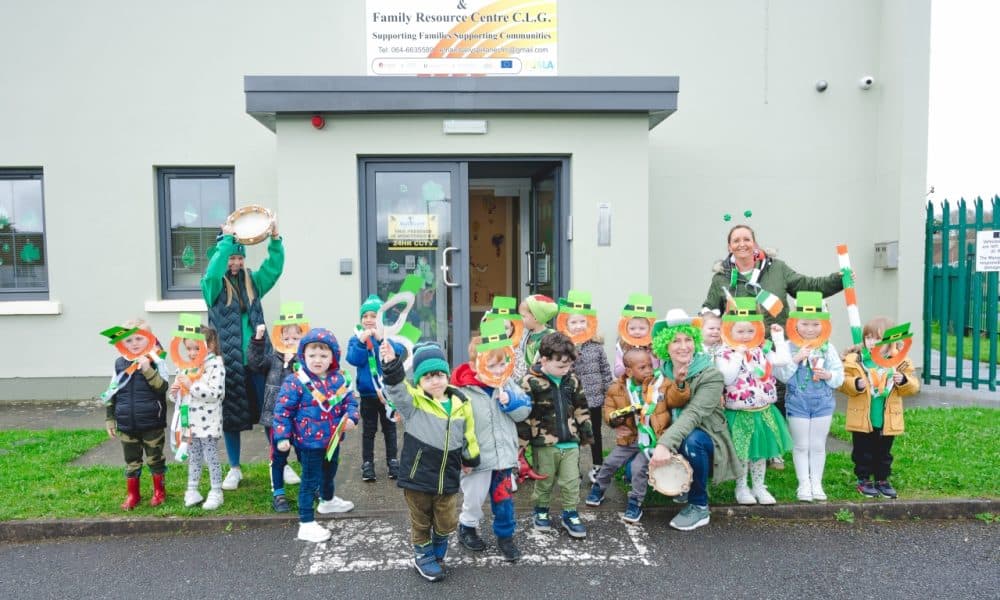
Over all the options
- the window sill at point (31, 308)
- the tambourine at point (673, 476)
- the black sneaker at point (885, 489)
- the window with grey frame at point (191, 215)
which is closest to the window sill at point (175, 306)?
the window with grey frame at point (191, 215)

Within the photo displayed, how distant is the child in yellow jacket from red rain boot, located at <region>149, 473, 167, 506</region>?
4865 millimetres

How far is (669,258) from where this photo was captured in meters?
Answer: 8.48

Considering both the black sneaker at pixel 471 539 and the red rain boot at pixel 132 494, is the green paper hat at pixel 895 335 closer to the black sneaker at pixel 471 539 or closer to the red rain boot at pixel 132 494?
the black sneaker at pixel 471 539

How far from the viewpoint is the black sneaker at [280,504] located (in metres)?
4.54

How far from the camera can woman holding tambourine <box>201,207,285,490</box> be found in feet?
16.2

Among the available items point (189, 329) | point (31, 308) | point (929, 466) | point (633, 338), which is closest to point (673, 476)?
point (633, 338)

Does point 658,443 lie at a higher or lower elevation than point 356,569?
higher

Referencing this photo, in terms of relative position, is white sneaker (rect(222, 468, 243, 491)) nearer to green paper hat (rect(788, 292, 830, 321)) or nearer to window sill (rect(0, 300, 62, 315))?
green paper hat (rect(788, 292, 830, 321))

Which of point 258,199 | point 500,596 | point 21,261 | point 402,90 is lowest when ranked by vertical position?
point 500,596

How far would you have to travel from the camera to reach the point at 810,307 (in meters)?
4.50

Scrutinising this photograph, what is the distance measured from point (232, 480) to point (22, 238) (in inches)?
222

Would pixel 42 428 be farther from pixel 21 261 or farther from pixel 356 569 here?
pixel 356 569

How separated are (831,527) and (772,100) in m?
5.86

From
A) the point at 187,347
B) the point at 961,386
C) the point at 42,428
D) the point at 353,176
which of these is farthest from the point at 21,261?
the point at 961,386
